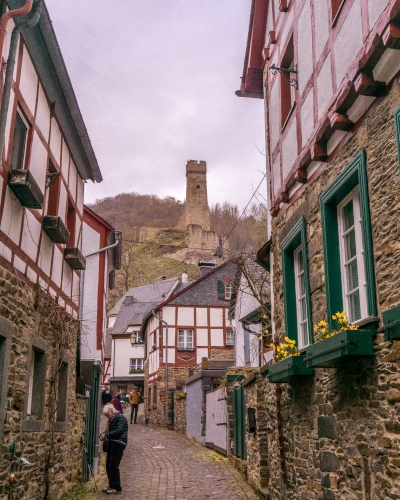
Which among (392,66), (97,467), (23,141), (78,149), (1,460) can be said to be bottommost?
(97,467)

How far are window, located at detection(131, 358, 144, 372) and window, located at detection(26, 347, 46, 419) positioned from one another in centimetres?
2710

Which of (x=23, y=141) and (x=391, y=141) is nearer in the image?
(x=391, y=141)

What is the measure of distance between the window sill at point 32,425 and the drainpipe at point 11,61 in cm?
297

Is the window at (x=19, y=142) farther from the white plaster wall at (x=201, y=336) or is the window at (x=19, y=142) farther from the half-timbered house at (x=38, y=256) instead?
the white plaster wall at (x=201, y=336)

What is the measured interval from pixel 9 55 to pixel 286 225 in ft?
12.6

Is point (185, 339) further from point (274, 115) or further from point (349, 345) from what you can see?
point (349, 345)

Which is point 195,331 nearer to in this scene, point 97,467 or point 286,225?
point 97,467

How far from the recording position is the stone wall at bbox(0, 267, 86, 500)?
5.44 meters

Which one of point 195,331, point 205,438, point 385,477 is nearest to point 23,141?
point 385,477

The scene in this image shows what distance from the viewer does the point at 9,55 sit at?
5.37 metres

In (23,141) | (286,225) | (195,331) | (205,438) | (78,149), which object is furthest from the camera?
(195,331)

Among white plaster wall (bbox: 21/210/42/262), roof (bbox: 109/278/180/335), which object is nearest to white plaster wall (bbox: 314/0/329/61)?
white plaster wall (bbox: 21/210/42/262)

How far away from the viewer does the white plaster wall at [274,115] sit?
7875 mm

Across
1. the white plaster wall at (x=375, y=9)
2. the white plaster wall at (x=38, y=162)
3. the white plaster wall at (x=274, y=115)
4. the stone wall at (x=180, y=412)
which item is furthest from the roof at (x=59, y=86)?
the stone wall at (x=180, y=412)
